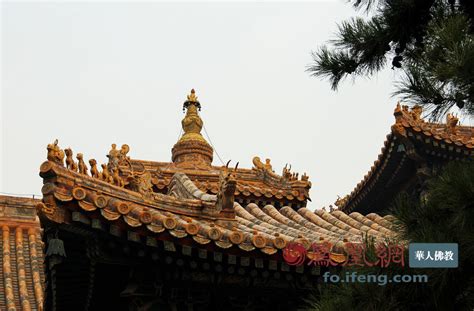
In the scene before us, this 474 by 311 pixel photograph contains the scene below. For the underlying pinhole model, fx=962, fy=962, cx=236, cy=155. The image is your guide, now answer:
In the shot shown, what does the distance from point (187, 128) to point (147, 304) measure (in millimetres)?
10167

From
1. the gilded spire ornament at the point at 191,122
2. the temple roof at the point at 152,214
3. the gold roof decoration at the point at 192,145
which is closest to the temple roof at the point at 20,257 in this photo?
the gold roof decoration at the point at 192,145

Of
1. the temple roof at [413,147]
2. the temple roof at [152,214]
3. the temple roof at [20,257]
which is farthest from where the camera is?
the temple roof at [413,147]

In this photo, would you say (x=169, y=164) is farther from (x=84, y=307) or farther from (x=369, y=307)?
(x=369, y=307)

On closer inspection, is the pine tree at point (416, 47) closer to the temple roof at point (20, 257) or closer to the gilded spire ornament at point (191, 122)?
the temple roof at point (20, 257)

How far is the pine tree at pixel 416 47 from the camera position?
21.8 feet

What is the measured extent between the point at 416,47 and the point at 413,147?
10.5m

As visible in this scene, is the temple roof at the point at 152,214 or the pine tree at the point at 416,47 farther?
the temple roof at the point at 152,214

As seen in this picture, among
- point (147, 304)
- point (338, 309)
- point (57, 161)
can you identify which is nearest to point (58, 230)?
point (57, 161)

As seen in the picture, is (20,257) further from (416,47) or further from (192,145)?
(416,47)

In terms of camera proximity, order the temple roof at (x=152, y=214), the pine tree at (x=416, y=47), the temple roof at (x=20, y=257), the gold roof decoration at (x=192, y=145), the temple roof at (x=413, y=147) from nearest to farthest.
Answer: the pine tree at (x=416, y=47), the temple roof at (x=152, y=214), the temple roof at (x=20, y=257), the temple roof at (x=413, y=147), the gold roof decoration at (x=192, y=145)

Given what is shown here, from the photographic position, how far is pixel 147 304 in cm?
1020

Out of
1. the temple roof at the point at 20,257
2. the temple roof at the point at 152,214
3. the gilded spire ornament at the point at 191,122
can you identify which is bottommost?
the temple roof at the point at 152,214

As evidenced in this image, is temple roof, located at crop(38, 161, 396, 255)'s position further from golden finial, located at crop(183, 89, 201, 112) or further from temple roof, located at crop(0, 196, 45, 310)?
golden finial, located at crop(183, 89, 201, 112)

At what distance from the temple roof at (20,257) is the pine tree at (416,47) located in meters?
9.76
